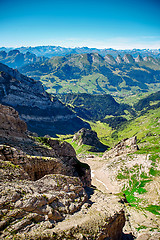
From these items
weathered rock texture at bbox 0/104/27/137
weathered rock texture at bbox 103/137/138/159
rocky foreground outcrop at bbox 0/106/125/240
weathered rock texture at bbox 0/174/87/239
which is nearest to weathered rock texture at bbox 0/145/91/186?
rocky foreground outcrop at bbox 0/106/125/240

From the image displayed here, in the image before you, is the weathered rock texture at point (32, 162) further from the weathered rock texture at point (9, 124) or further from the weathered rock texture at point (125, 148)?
the weathered rock texture at point (125, 148)

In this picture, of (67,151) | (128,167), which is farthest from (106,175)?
(67,151)

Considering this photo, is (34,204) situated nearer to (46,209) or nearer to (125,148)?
(46,209)

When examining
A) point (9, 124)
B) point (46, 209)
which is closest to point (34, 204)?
point (46, 209)

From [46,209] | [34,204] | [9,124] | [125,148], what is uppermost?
[9,124]

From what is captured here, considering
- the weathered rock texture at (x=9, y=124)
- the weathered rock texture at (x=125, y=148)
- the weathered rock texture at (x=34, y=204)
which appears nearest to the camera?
the weathered rock texture at (x=34, y=204)

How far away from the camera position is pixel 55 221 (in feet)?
77.6

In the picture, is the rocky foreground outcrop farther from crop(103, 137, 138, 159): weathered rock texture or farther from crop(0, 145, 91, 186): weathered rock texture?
crop(103, 137, 138, 159): weathered rock texture

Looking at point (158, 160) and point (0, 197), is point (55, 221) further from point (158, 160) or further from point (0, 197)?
point (158, 160)

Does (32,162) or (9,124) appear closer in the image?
(32,162)

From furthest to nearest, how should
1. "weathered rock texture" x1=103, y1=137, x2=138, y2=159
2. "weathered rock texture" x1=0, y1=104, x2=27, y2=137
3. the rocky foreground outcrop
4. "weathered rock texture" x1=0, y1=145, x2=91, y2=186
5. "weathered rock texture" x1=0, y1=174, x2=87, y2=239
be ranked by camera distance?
1. "weathered rock texture" x1=103, y1=137, x2=138, y2=159
2. "weathered rock texture" x1=0, y1=104, x2=27, y2=137
3. "weathered rock texture" x1=0, y1=145, x2=91, y2=186
4. the rocky foreground outcrop
5. "weathered rock texture" x1=0, y1=174, x2=87, y2=239

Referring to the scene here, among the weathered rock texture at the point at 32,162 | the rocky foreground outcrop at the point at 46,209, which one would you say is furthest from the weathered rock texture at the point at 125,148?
the rocky foreground outcrop at the point at 46,209

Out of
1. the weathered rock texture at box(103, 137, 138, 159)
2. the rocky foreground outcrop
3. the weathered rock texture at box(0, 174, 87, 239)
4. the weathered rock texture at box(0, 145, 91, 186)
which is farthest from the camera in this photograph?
the weathered rock texture at box(103, 137, 138, 159)

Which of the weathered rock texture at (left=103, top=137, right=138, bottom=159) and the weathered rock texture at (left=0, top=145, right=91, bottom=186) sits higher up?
the weathered rock texture at (left=0, top=145, right=91, bottom=186)
